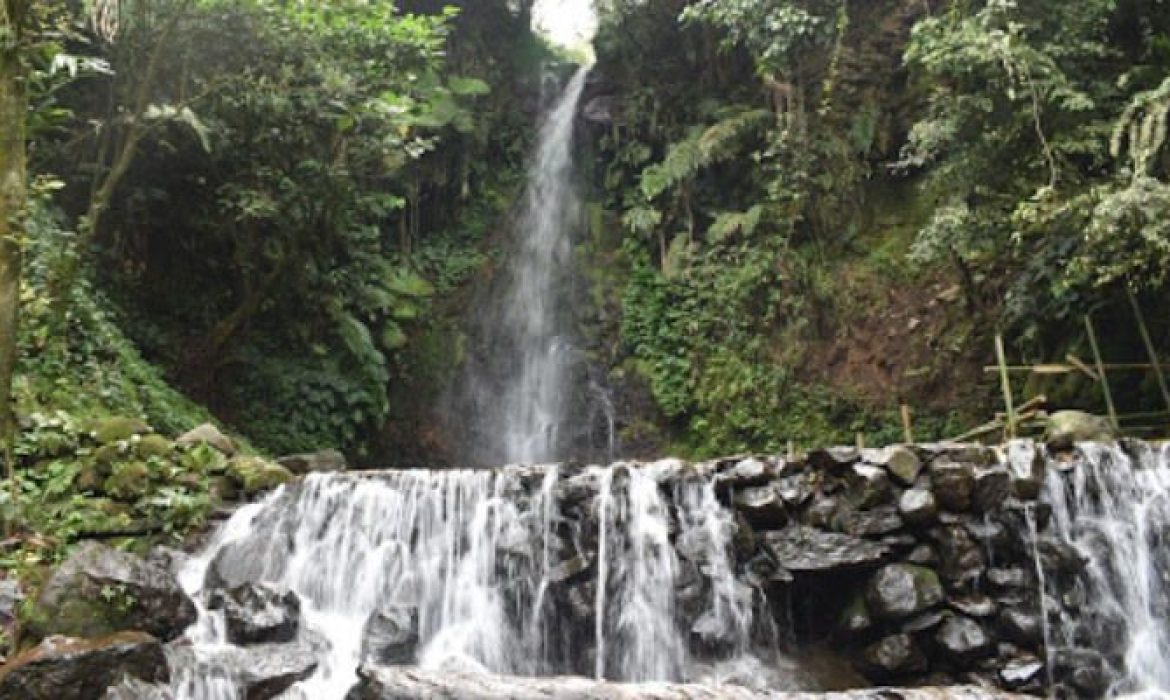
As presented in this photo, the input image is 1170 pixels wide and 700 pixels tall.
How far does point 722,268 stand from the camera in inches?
593

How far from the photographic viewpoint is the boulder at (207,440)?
8.79m

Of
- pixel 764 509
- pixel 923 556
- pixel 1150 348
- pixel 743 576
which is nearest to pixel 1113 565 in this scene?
pixel 923 556

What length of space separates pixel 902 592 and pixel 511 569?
10.3 ft

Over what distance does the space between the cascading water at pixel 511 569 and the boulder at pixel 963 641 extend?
1209 mm

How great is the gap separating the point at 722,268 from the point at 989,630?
8.97 m

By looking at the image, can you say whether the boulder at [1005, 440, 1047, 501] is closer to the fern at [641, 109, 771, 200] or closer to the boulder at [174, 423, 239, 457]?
the boulder at [174, 423, 239, 457]

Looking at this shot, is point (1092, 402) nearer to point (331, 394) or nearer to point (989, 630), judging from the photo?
point (989, 630)

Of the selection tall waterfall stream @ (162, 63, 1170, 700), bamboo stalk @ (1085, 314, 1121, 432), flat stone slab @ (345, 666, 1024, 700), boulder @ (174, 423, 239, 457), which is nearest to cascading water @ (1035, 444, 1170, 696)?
tall waterfall stream @ (162, 63, 1170, 700)

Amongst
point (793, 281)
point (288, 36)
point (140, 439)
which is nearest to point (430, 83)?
point (288, 36)

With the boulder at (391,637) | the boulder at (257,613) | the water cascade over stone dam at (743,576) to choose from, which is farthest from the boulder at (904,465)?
the boulder at (257,613)

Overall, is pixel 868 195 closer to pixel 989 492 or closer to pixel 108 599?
pixel 989 492

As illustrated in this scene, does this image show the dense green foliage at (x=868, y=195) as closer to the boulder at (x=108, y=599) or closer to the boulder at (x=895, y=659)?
the boulder at (x=895, y=659)

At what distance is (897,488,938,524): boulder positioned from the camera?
7.12 meters

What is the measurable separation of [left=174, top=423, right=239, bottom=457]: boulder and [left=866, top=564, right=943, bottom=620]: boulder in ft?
20.2
